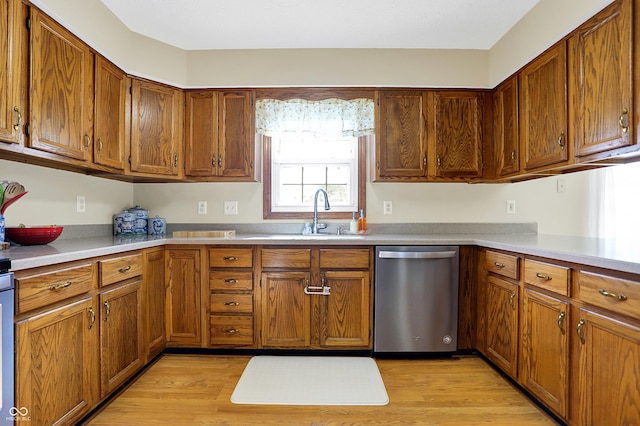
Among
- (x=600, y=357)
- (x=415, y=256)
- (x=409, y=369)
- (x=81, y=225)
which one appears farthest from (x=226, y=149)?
(x=600, y=357)

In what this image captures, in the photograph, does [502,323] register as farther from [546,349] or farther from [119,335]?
[119,335]

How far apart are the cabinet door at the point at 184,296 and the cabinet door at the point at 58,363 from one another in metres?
0.72

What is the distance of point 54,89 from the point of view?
1.82m

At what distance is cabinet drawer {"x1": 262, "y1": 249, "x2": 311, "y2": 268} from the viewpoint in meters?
2.49

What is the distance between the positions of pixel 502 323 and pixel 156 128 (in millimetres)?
2806

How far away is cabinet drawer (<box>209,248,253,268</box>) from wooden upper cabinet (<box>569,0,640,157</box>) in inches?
85.0

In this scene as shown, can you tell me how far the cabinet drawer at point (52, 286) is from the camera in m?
1.36

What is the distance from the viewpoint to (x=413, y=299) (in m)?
2.45

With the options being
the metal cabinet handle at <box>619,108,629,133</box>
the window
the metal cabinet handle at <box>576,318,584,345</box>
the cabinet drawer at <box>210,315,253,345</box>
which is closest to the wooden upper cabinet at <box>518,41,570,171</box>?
the metal cabinet handle at <box>619,108,629,133</box>

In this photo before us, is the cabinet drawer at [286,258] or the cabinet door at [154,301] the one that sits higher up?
the cabinet drawer at [286,258]

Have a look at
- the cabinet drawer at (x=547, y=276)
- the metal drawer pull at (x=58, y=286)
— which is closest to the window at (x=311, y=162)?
the cabinet drawer at (x=547, y=276)

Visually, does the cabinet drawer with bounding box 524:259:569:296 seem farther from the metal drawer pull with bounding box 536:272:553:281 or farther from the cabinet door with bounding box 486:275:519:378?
the cabinet door with bounding box 486:275:519:378

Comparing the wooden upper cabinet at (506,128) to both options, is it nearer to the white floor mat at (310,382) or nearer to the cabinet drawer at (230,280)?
the white floor mat at (310,382)

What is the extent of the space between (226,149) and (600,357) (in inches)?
102
